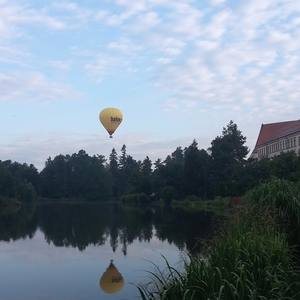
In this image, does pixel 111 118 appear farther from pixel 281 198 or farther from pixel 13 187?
pixel 13 187

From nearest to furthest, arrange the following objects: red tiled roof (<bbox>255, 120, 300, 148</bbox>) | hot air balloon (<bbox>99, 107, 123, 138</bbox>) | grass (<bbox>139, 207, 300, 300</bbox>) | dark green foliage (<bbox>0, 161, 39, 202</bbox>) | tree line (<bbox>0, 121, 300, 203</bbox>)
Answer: grass (<bbox>139, 207, 300, 300</bbox>), hot air balloon (<bbox>99, 107, 123, 138</bbox>), tree line (<bbox>0, 121, 300, 203</bbox>), dark green foliage (<bbox>0, 161, 39, 202</bbox>), red tiled roof (<bbox>255, 120, 300, 148</bbox>)

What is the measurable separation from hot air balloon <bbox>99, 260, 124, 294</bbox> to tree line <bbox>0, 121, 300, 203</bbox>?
7.01 metres

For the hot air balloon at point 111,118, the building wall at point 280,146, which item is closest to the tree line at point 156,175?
the building wall at point 280,146

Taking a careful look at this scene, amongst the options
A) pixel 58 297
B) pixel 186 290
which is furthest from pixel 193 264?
pixel 58 297

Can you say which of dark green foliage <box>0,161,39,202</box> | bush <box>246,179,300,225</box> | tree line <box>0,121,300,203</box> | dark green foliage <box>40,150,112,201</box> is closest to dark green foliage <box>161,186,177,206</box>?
tree line <box>0,121,300,203</box>

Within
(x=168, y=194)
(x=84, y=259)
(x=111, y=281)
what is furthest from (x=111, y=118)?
(x=168, y=194)

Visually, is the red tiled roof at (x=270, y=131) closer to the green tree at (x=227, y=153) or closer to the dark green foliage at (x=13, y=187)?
the green tree at (x=227, y=153)

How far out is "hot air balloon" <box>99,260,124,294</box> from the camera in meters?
13.0

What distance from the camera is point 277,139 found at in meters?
72.9

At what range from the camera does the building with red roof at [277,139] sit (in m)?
66.3

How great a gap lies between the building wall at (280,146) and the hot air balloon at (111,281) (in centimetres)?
4663

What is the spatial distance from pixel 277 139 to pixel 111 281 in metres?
61.9

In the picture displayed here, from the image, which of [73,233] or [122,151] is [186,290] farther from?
[122,151]

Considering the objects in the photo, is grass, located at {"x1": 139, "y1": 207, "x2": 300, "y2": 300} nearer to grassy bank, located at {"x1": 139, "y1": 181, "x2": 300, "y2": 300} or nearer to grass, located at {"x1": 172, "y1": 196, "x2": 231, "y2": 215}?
grassy bank, located at {"x1": 139, "y1": 181, "x2": 300, "y2": 300}
